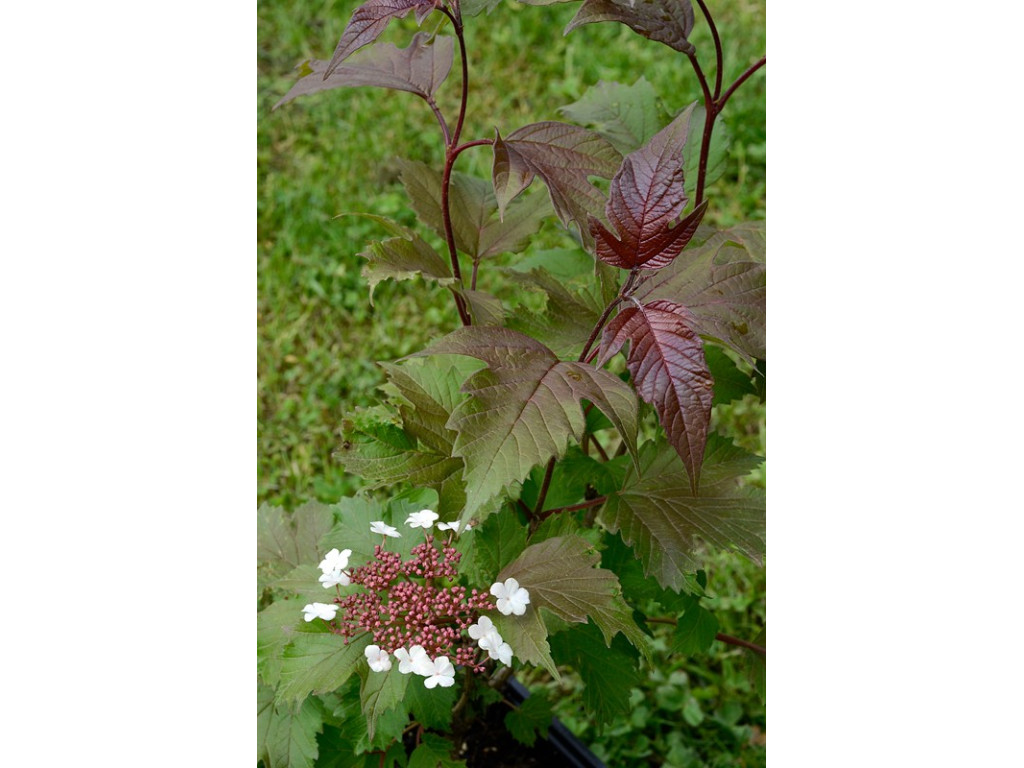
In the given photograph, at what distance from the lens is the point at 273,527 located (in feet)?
4.48

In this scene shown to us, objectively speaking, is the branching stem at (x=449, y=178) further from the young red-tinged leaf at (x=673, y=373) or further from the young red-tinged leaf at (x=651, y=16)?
the young red-tinged leaf at (x=673, y=373)

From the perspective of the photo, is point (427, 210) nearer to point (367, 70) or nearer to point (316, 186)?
point (367, 70)

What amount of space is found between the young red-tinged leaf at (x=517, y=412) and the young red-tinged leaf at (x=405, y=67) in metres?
0.37

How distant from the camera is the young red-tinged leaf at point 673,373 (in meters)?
0.83

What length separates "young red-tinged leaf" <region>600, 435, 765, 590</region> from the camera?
1.08 meters

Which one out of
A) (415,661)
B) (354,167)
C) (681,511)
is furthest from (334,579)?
(354,167)

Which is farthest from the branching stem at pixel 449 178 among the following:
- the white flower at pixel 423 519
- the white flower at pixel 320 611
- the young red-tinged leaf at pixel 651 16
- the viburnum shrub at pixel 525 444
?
the white flower at pixel 320 611

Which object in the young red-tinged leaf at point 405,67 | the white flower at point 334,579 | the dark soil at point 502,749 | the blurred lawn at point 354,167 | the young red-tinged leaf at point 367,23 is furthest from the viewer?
the blurred lawn at point 354,167

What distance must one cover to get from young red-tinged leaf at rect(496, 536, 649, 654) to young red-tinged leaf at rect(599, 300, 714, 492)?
0.70ft

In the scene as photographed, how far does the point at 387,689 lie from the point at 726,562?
1.37 m

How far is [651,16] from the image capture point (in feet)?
3.47

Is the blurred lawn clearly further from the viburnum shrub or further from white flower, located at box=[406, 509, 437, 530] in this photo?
white flower, located at box=[406, 509, 437, 530]

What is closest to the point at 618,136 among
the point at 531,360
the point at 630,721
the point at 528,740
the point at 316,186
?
the point at 531,360

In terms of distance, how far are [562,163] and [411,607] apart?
0.49 m
